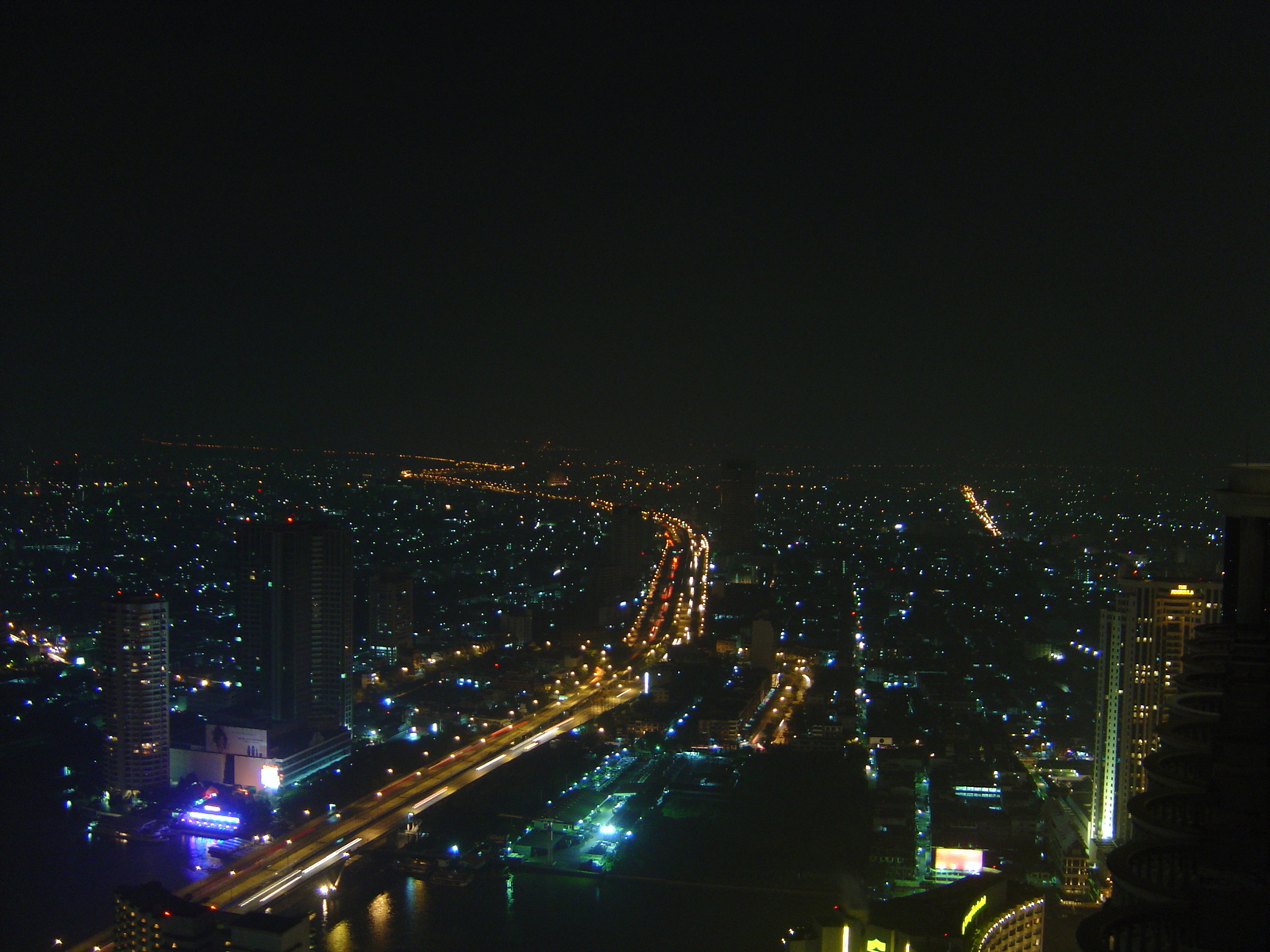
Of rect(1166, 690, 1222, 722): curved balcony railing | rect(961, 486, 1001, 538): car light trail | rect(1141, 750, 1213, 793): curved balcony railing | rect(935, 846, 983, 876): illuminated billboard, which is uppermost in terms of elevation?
rect(1166, 690, 1222, 722): curved balcony railing

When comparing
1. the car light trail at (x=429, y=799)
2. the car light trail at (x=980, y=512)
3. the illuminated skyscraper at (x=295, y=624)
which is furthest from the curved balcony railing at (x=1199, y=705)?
the illuminated skyscraper at (x=295, y=624)

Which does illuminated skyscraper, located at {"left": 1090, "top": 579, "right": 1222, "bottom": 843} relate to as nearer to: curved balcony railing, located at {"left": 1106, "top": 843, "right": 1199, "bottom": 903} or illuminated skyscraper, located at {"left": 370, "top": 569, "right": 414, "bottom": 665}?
curved balcony railing, located at {"left": 1106, "top": 843, "right": 1199, "bottom": 903}

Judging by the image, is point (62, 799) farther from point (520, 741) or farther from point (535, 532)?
point (535, 532)

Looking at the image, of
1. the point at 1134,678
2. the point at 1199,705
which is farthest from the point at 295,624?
the point at 1199,705

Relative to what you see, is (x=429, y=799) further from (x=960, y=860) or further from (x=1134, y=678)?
(x=1134, y=678)

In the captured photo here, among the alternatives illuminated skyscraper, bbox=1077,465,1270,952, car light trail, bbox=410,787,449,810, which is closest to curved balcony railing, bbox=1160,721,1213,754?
illuminated skyscraper, bbox=1077,465,1270,952

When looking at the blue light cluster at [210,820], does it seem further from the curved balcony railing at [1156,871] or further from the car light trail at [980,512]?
the curved balcony railing at [1156,871]
